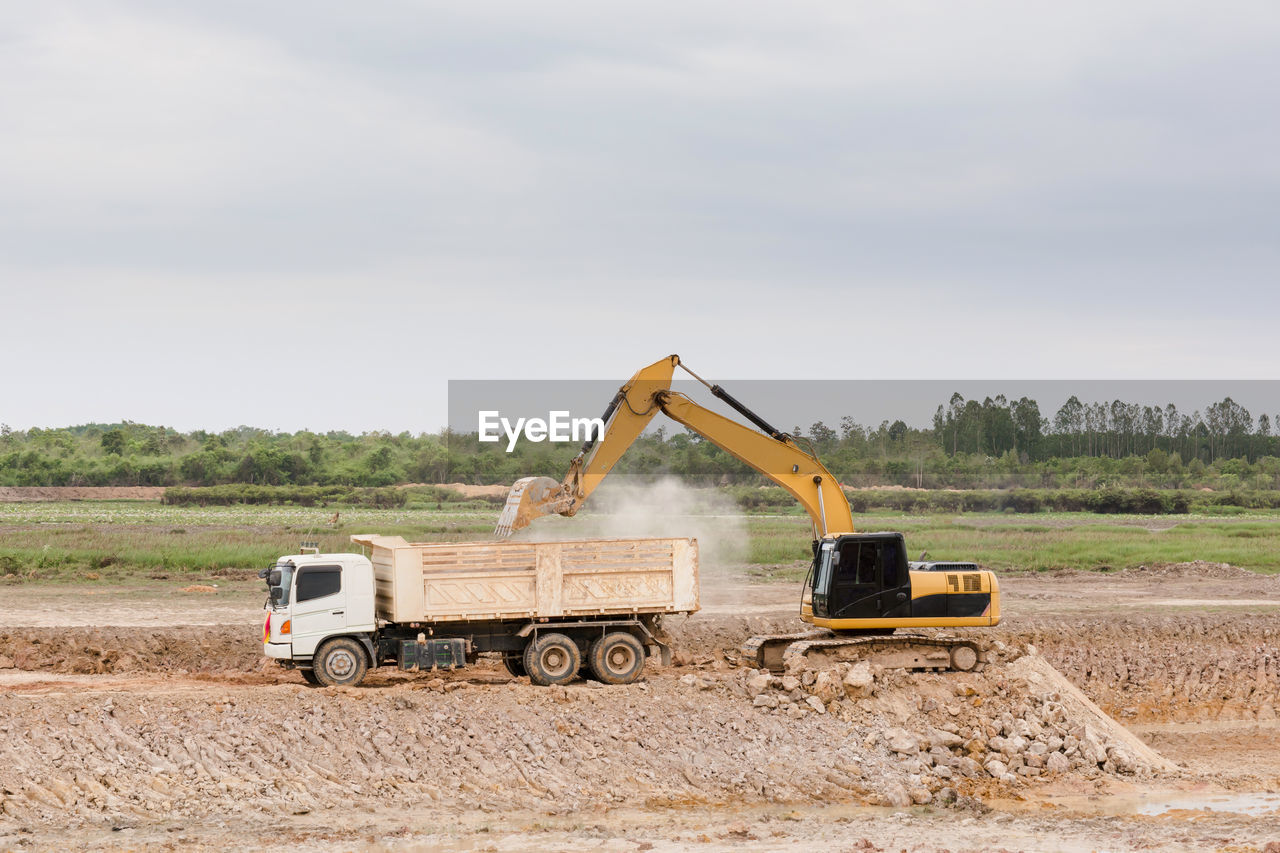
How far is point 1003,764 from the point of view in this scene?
18234 mm

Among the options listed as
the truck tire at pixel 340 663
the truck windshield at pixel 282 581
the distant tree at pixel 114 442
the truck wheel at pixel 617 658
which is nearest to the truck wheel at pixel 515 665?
the truck wheel at pixel 617 658

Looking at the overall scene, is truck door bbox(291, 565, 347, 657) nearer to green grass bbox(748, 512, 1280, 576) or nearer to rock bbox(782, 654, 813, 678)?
rock bbox(782, 654, 813, 678)

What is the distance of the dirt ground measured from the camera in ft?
49.9

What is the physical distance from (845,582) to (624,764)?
5.74 metres

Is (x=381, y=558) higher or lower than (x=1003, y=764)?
higher

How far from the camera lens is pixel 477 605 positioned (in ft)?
66.6

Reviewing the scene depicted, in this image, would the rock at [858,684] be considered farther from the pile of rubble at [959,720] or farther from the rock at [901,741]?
the rock at [901,741]

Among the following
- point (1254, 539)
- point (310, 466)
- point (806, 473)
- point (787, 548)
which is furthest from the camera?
point (310, 466)

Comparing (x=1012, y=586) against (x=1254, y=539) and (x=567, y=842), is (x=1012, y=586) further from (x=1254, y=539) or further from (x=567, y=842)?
(x=567, y=842)

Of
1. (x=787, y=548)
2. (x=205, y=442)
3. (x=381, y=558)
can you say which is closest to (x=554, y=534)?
(x=787, y=548)

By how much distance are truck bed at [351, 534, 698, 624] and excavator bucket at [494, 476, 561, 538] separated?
1.68 feet

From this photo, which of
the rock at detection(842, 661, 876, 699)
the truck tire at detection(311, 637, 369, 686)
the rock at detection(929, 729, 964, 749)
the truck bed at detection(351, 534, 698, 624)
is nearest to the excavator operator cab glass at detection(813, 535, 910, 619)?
the rock at detection(842, 661, 876, 699)

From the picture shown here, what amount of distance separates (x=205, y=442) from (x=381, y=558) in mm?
99474

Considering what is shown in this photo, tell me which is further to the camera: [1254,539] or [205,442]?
[205,442]
